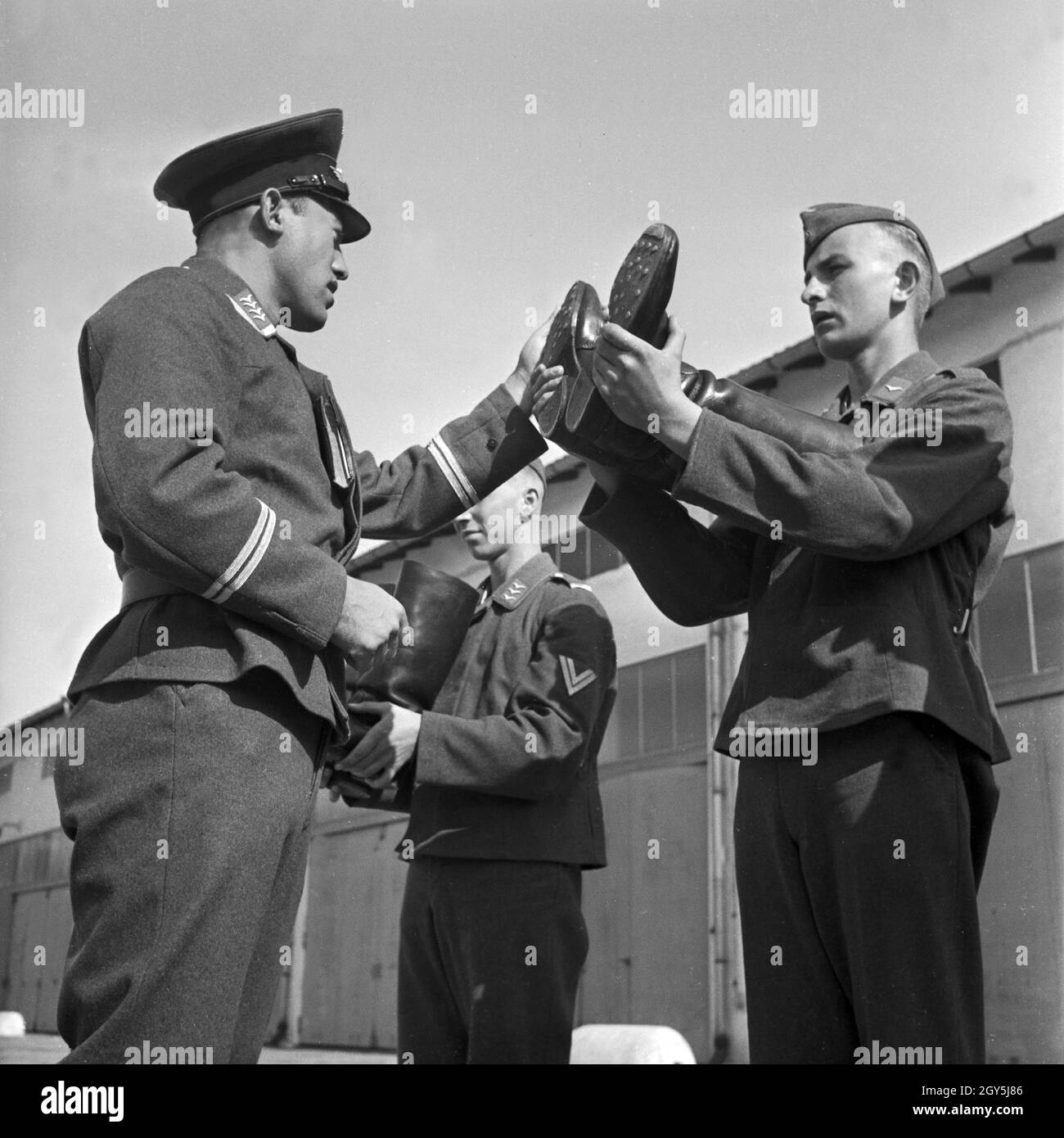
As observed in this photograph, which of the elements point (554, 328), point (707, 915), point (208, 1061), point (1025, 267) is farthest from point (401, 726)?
point (707, 915)

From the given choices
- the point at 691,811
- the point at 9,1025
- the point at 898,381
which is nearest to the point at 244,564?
the point at 898,381

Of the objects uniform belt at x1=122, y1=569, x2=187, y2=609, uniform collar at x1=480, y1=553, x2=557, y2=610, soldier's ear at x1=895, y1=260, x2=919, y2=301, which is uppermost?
soldier's ear at x1=895, y1=260, x2=919, y2=301

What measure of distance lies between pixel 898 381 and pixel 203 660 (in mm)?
1440

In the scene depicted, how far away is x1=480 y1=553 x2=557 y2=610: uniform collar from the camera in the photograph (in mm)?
3627

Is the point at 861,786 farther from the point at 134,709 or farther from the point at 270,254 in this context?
the point at 270,254

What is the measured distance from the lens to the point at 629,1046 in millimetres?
5816

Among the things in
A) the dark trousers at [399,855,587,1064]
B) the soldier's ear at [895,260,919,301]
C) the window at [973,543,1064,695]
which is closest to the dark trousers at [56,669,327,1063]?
the dark trousers at [399,855,587,1064]

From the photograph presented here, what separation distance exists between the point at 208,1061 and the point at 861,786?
1147mm

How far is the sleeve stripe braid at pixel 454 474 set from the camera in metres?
2.81

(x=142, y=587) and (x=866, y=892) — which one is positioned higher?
(x=142, y=587)

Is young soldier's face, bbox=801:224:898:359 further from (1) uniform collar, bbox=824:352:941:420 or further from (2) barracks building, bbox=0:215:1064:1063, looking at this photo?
(2) barracks building, bbox=0:215:1064:1063

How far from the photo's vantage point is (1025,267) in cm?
571

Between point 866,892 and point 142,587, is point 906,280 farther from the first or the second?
point 142,587

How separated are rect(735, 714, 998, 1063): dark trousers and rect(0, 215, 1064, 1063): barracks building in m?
1.28
